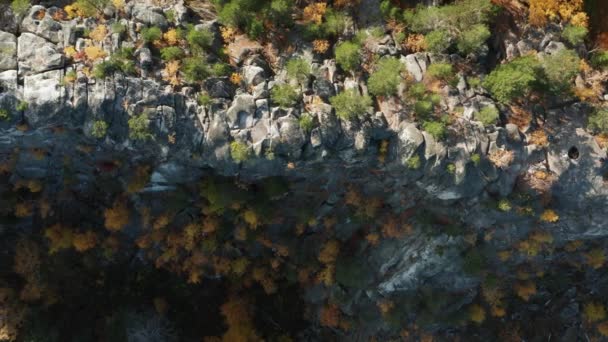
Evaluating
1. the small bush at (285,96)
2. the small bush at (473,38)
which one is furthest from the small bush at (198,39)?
the small bush at (473,38)

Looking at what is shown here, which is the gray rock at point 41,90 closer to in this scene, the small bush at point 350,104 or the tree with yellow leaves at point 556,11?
the small bush at point 350,104

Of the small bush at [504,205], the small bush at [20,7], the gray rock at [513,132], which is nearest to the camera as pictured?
the small bush at [20,7]

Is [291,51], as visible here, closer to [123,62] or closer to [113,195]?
[123,62]

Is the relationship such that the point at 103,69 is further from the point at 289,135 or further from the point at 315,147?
the point at 315,147

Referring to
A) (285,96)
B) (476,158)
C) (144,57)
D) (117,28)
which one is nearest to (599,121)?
(476,158)

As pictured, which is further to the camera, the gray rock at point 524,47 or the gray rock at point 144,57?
the gray rock at point 524,47

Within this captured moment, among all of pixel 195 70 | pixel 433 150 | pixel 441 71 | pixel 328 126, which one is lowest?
Answer: pixel 433 150
